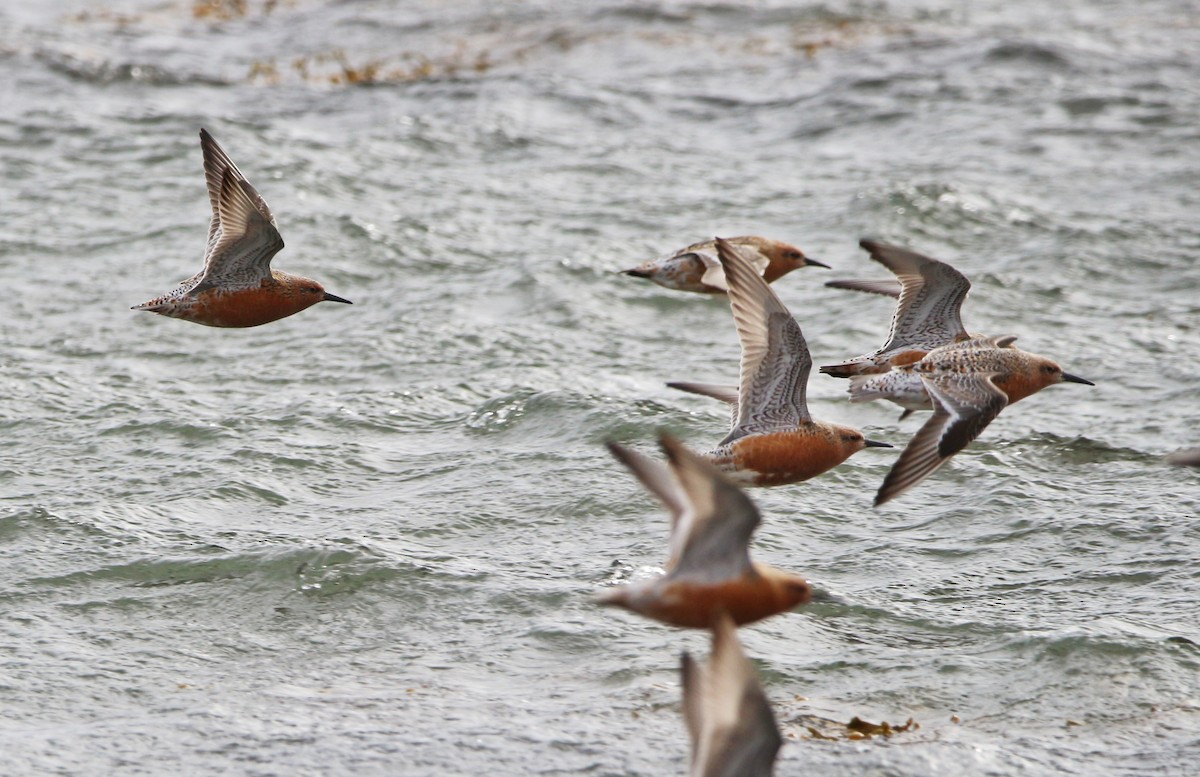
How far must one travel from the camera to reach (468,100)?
20.9m

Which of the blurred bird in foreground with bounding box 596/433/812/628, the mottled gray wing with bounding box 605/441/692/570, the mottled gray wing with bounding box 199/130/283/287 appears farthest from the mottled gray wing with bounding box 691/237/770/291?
the mottled gray wing with bounding box 605/441/692/570

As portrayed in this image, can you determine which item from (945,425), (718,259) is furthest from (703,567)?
(718,259)

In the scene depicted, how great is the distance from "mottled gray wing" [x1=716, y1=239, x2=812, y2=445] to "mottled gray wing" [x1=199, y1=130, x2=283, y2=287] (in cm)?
269

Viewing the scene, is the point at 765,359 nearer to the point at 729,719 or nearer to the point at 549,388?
the point at 729,719

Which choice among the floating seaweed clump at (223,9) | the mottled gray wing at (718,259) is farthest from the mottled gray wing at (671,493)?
the floating seaweed clump at (223,9)

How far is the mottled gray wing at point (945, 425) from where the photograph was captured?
26.8 feet

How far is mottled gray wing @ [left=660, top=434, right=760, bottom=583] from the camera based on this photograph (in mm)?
6293

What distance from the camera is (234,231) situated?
9.57 m

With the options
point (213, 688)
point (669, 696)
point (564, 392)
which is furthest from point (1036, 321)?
point (213, 688)

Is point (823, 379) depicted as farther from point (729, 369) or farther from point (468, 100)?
point (468, 100)

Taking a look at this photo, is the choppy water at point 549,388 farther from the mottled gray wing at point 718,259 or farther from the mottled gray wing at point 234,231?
the mottled gray wing at point 234,231

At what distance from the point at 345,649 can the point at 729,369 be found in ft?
17.5

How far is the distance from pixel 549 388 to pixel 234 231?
4081 mm

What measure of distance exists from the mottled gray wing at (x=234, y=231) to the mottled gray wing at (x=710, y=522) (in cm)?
370
